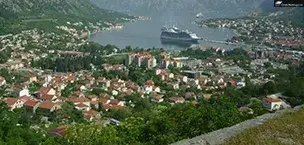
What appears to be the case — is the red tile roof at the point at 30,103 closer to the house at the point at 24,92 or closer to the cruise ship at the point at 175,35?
the house at the point at 24,92

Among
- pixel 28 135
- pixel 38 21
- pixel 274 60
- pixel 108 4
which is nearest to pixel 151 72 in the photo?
pixel 274 60

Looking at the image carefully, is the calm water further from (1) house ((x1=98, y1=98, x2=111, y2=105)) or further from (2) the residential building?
(1) house ((x1=98, y1=98, x2=111, y2=105))

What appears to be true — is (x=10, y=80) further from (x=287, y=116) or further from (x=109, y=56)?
(x=287, y=116)

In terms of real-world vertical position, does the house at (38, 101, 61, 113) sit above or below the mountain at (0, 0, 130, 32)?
below

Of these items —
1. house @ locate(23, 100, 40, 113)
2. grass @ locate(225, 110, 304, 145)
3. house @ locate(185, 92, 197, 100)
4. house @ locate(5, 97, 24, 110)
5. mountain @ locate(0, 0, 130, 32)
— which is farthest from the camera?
mountain @ locate(0, 0, 130, 32)

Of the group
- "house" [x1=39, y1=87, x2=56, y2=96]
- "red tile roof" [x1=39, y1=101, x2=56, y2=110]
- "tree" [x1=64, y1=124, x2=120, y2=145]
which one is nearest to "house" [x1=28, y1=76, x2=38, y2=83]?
"house" [x1=39, y1=87, x2=56, y2=96]

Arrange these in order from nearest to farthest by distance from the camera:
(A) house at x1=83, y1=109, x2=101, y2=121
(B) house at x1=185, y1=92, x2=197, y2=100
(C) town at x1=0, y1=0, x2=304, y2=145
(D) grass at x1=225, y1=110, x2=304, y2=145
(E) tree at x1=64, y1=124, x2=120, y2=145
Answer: (D) grass at x1=225, y1=110, x2=304, y2=145 → (E) tree at x1=64, y1=124, x2=120, y2=145 → (C) town at x1=0, y1=0, x2=304, y2=145 → (A) house at x1=83, y1=109, x2=101, y2=121 → (B) house at x1=185, y1=92, x2=197, y2=100

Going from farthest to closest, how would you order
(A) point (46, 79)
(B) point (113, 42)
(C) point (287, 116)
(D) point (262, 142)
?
(B) point (113, 42) → (A) point (46, 79) → (C) point (287, 116) → (D) point (262, 142)
